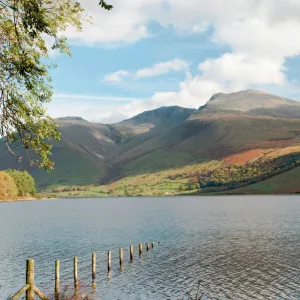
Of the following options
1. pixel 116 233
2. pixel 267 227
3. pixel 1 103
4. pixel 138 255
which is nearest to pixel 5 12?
pixel 1 103

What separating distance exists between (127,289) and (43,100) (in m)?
28.8

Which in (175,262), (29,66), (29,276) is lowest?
(175,262)

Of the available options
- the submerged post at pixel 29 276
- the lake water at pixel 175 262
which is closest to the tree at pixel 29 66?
the submerged post at pixel 29 276

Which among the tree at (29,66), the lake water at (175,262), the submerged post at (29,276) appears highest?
the tree at (29,66)

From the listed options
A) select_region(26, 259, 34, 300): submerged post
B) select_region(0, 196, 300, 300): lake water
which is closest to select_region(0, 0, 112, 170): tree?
select_region(26, 259, 34, 300): submerged post

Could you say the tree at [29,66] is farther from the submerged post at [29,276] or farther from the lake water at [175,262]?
the lake water at [175,262]

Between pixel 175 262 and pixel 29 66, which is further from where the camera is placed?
pixel 175 262

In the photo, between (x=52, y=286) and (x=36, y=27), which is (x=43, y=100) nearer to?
(x=36, y=27)

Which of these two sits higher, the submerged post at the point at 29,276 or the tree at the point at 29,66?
the tree at the point at 29,66

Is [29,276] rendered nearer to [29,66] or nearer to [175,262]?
[29,66]

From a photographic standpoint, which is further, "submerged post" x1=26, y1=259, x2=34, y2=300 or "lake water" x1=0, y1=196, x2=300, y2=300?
"lake water" x1=0, y1=196, x2=300, y2=300

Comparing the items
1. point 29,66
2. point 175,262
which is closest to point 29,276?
point 29,66

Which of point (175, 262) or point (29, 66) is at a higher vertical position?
point (29, 66)

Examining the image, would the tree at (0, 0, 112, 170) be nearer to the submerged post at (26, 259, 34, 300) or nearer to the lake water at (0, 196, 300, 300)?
the submerged post at (26, 259, 34, 300)
